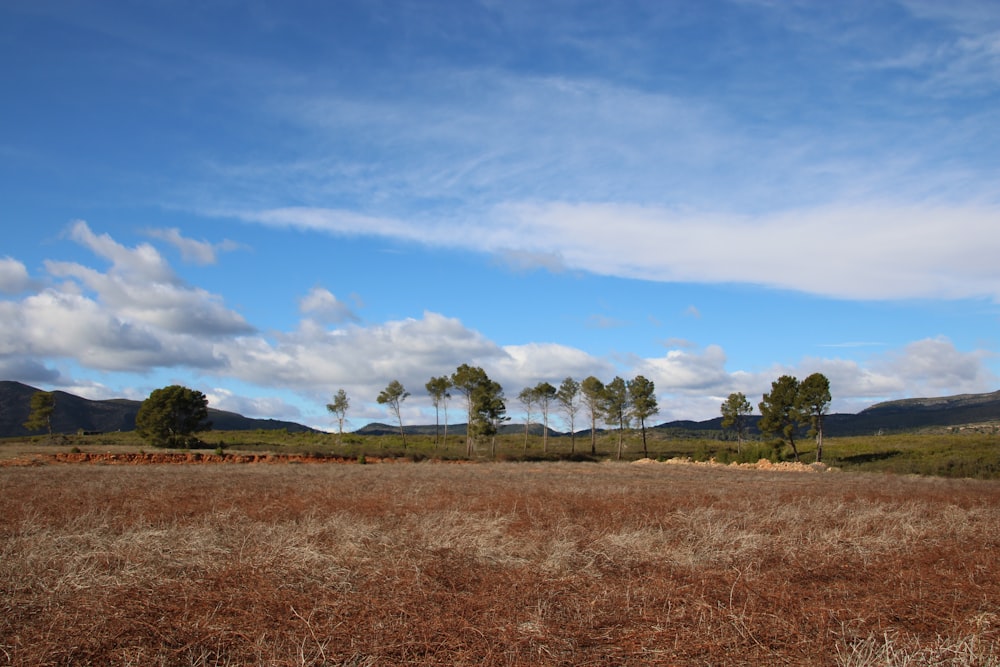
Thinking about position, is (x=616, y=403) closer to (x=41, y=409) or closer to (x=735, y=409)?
(x=735, y=409)

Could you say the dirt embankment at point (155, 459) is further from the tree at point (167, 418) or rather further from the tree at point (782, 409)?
the tree at point (782, 409)

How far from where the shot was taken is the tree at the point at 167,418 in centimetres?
7100

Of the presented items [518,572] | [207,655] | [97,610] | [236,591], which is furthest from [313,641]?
[518,572]

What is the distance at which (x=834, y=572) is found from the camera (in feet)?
32.3

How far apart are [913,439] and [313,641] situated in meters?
94.5

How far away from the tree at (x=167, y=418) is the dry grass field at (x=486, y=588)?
199 ft

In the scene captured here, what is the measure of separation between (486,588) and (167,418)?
72.8 meters

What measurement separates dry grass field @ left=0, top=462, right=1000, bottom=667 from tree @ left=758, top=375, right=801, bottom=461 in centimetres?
5667

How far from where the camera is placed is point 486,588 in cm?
841

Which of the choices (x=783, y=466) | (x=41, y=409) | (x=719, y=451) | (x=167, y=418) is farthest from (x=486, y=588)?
(x=41, y=409)

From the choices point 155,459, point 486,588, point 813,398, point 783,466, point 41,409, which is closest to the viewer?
point 486,588

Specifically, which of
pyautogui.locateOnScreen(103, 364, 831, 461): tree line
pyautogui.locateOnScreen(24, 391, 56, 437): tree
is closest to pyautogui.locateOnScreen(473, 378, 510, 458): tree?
pyautogui.locateOnScreen(103, 364, 831, 461): tree line

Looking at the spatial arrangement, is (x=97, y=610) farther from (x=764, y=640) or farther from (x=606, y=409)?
(x=606, y=409)

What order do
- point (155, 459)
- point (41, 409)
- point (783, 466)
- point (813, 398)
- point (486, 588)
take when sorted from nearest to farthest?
1. point (486, 588)
2. point (155, 459)
3. point (783, 466)
4. point (813, 398)
5. point (41, 409)
